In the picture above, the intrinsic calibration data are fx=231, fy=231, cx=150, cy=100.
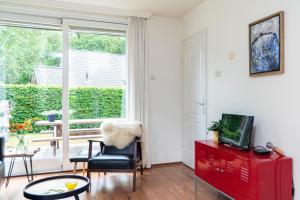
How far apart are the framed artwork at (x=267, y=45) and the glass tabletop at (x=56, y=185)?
2209 millimetres

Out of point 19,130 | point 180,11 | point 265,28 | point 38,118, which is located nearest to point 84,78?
point 38,118

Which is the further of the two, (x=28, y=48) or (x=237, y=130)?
(x=28, y=48)

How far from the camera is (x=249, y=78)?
8.95 ft

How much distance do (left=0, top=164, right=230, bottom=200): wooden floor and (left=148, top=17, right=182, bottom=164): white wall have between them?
55 centimetres

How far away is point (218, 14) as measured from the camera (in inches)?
130

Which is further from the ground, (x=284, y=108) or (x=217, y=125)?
(x=284, y=108)

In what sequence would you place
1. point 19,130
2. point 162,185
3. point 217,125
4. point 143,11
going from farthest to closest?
point 143,11 → point 19,130 → point 162,185 → point 217,125

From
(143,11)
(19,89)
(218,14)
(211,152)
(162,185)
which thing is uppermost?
(143,11)

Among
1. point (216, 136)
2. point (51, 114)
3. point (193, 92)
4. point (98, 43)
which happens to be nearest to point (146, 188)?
point (216, 136)

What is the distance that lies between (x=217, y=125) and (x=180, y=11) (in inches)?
87.5

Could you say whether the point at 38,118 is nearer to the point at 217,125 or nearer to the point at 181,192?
the point at 181,192

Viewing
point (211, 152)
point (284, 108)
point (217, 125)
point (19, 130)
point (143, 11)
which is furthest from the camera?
point (143, 11)

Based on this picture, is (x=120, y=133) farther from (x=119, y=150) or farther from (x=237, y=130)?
(x=237, y=130)

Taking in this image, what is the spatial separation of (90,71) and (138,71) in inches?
33.9
